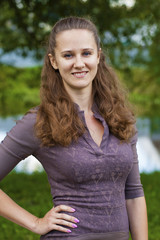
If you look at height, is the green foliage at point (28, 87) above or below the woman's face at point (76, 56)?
above

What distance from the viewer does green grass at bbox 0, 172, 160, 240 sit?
4.36 m

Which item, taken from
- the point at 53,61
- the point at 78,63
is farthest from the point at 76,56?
the point at 53,61

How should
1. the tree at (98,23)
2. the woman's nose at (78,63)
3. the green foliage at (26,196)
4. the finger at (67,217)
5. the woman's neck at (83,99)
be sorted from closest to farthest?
the finger at (67,217), the woman's nose at (78,63), the woman's neck at (83,99), the green foliage at (26,196), the tree at (98,23)

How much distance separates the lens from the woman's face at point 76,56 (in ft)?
6.88

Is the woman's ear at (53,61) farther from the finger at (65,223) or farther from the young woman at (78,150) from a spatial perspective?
the finger at (65,223)

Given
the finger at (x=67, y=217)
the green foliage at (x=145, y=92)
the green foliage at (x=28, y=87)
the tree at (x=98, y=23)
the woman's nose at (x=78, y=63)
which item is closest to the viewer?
the finger at (x=67, y=217)

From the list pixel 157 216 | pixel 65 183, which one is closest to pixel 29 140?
pixel 65 183

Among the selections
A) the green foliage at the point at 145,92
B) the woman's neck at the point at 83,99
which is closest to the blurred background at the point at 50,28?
the green foliage at the point at 145,92

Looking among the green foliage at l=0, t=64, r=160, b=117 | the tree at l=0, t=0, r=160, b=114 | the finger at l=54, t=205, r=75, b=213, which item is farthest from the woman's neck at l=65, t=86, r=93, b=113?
the green foliage at l=0, t=64, r=160, b=117

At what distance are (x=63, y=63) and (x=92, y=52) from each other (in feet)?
0.50

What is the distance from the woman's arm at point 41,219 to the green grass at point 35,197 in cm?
217

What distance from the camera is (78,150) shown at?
2021 mm

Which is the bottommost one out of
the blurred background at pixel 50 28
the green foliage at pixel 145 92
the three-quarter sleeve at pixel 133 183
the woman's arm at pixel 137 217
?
the woman's arm at pixel 137 217

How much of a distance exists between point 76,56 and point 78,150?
46 centimetres
